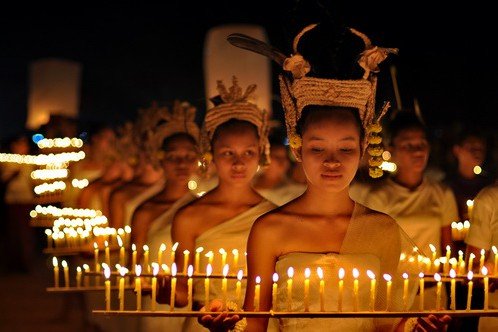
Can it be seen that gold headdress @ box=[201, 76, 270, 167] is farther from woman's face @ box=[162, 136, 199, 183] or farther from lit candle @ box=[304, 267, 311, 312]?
lit candle @ box=[304, 267, 311, 312]

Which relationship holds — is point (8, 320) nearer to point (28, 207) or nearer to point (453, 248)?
point (453, 248)

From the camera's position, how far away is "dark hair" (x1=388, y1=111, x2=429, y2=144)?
8.47 m

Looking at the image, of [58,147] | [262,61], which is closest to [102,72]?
[58,147]

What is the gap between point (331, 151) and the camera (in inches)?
204

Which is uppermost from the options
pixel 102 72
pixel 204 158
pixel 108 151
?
pixel 102 72

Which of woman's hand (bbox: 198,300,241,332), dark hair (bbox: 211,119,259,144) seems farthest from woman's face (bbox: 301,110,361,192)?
dark hair (bbox: 211,119,259,144)

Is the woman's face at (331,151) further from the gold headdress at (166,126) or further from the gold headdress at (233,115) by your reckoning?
the gold headdress at (166,126)

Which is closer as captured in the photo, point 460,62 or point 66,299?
point 66,299

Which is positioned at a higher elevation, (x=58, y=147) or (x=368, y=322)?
(x=58, y=147)

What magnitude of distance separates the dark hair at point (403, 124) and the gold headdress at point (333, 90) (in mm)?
3090

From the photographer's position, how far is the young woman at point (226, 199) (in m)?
6.72

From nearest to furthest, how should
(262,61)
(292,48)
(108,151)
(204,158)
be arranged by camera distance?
(292,48)
(204,158)
(262,61)
(108,151)

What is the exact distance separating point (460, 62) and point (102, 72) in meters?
19.8

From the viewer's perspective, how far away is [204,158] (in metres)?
7.27
